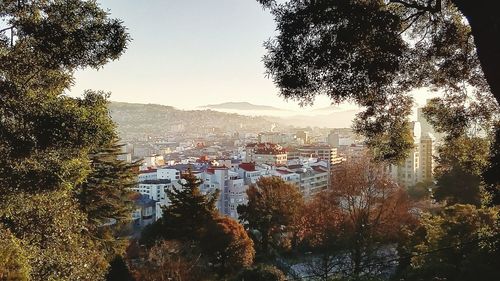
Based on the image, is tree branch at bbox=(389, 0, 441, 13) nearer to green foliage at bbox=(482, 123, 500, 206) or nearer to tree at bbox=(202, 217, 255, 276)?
green foliage at bbox=(482, 123, 500, 206)

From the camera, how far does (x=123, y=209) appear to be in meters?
14.1

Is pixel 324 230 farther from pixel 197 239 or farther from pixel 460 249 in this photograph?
pixel 460 249

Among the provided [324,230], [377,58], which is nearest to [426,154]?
[324,230]

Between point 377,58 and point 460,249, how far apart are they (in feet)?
24.3

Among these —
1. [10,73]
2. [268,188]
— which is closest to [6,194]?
[10,73]

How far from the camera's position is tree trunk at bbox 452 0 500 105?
223 cm

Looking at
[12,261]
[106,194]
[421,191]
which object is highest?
[12,261]

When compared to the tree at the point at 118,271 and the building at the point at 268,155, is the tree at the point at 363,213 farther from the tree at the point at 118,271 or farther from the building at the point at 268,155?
the building at the point at 268,155

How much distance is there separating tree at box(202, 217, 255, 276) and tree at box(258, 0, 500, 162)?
1109 cm

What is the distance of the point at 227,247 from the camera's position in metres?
15.8

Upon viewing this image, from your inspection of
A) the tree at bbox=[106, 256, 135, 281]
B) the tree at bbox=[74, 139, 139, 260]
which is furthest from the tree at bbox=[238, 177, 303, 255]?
the tree at bbox=[106, 256, 135, 281]

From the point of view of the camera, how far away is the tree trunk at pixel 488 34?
223 cm

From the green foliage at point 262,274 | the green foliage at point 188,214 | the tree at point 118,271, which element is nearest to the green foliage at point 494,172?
the green foliage at point 262,274

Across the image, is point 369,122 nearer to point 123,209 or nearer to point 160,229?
point 123,209
